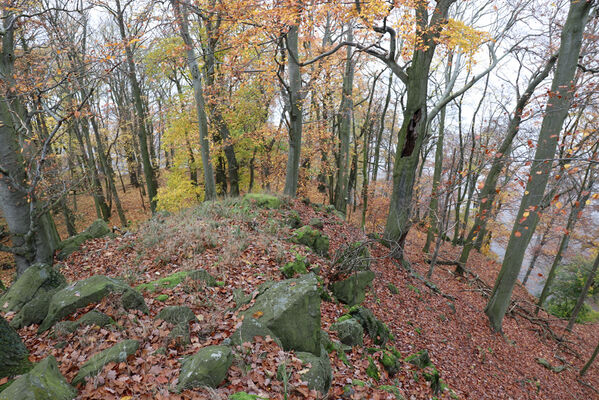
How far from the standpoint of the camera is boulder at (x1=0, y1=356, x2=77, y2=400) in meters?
2.25

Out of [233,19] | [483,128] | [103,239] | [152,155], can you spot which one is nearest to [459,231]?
[483,128]

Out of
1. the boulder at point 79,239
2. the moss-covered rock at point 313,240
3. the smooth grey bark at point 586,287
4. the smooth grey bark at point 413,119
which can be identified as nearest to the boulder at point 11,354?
the boulder at point 79,239

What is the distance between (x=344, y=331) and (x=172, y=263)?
401 cm

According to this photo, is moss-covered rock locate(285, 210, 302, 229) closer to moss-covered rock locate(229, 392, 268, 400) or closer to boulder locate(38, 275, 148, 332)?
boulder locate(38, 275, 148, 332)

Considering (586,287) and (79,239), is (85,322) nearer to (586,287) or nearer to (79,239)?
(79,239)

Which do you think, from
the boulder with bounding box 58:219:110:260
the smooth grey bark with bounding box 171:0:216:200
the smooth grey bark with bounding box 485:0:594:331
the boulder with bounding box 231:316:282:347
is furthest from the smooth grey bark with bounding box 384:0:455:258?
the boulder with bounding box 58:219:110:260

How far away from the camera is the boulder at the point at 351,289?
646 cm

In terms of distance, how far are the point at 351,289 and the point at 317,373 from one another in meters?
3.23

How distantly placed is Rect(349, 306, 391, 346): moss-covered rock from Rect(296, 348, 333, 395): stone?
6.95 feet

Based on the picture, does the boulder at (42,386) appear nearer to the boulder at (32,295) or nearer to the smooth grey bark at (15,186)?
the boulder at (32,295)

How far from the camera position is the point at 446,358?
668 cm

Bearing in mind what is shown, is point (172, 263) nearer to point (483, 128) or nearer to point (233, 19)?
point (233, 19)

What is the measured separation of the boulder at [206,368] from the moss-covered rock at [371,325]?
3336 millimetres

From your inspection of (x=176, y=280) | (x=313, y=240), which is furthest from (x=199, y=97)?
(x=176, y=280)
